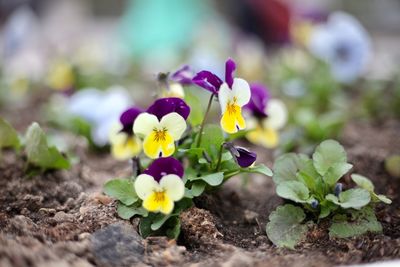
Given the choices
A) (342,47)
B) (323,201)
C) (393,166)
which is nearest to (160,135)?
(323,201)

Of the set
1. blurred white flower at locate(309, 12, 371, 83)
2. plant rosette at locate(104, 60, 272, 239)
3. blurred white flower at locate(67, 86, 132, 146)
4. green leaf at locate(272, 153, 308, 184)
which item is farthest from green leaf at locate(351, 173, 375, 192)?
blurred white flower at locate(309, 12, 371, 83)

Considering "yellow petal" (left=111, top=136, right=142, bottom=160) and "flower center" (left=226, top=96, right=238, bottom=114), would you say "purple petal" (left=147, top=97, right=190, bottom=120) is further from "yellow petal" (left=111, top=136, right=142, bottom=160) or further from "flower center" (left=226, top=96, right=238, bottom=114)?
"yellow petal" (left=111, top=136, right=142, bottom=160)

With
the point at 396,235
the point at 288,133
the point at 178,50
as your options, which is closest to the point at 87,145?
the point at 288,133

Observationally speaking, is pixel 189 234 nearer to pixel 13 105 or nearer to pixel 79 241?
pixel 79 241

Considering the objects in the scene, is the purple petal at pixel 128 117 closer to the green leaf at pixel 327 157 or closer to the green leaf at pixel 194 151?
the green leaf at pixel 194 151

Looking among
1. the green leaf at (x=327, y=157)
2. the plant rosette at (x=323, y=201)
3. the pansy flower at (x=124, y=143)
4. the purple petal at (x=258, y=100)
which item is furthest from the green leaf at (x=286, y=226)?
the pansy flower at (x=124, y=143)

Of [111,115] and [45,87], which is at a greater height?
[111,115]
